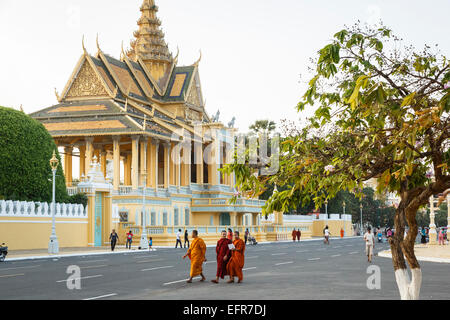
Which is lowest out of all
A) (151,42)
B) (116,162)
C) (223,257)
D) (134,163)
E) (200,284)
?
(200,284)

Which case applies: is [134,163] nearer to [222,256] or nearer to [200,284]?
[222,256]

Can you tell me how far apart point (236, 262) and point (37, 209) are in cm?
2028

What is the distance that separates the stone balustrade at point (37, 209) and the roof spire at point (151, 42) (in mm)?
27270

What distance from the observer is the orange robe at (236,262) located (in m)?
16.2

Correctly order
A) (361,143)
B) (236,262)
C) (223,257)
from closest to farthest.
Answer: (361,143) < (236,262) < (223,257)

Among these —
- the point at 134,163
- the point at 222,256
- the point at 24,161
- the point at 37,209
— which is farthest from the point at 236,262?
the point at 134,163

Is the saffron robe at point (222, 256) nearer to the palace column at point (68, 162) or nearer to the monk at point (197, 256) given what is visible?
the monk at point (197, 256)

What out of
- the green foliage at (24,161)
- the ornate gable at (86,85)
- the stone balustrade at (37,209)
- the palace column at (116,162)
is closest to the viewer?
the stone balustrade at (37,209)

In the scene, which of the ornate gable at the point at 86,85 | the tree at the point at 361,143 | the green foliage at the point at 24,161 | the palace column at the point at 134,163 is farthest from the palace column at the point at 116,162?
the tree at the point at 361,143

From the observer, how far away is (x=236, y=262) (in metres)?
16.2

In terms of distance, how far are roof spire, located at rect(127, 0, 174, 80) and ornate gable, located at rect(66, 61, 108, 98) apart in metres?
10.2

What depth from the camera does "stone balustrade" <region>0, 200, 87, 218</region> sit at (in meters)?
31.2
